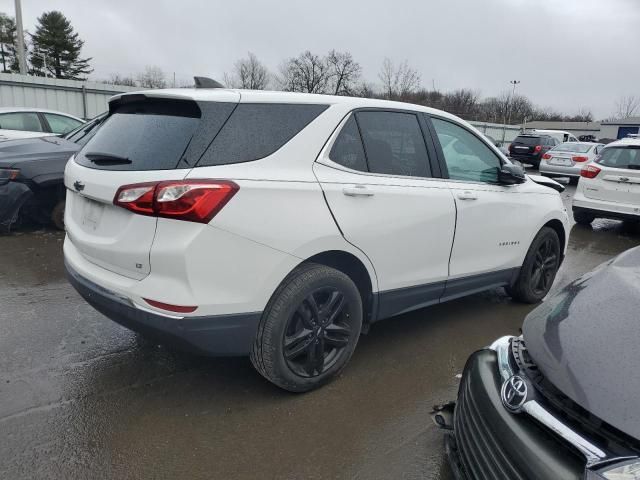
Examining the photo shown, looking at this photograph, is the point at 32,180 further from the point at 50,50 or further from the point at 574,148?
the point at 50,50

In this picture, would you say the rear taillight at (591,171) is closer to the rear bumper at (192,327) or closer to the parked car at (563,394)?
the parked car at (563,394)

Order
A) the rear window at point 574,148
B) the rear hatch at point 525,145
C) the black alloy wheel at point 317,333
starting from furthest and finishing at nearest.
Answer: the rear hatch at point 525,145 → the rear window at point 574,148 → the black alloy wheel at point 317,333

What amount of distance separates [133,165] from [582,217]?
889 cm

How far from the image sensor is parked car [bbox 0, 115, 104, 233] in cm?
566

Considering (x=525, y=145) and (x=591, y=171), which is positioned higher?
(x=591, y=171)

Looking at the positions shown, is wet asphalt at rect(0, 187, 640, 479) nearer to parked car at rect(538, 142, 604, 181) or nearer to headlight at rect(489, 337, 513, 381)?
headlight at rect(489, 337, 513, 381)

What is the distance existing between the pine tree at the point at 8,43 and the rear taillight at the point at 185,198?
207ft

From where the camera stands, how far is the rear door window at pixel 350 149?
9.41 feet

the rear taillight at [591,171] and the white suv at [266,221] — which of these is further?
the rear taillight at [591,171]

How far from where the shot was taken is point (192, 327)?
7.74 feet

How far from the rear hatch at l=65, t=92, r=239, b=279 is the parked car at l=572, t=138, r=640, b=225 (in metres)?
7.63

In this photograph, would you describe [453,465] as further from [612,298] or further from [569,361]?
[612,298]

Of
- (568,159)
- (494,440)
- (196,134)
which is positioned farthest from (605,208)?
(568,159)

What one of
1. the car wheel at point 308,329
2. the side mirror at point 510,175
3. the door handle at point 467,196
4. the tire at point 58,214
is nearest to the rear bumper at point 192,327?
the car wheel at point 308,329
